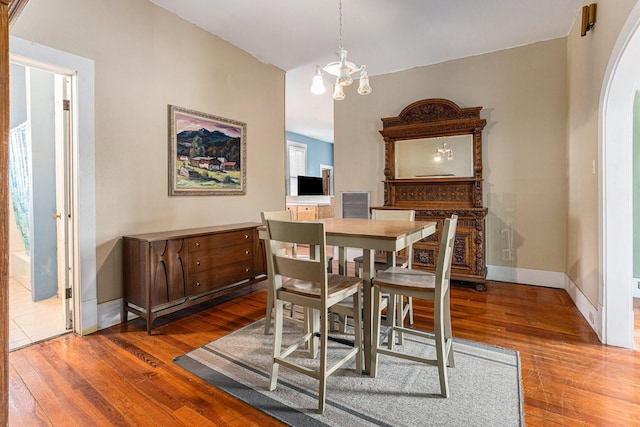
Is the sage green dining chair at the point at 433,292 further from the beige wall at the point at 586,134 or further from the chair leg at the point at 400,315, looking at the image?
the beige wall at the point at 586,134

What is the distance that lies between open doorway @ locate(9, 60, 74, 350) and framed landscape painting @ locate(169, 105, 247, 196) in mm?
831

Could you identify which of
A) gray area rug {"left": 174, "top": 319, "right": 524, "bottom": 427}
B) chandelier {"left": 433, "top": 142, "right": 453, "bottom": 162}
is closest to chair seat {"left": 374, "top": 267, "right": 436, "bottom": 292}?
gray area rug {"left": 174, "top": 319, "right": 524, "bottom": 427}

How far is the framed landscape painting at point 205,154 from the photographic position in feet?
10.6

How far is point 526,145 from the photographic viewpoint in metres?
3.87

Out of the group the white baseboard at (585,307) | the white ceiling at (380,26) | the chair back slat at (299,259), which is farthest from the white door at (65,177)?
the white baseboard at (585,307)

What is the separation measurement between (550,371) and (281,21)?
3.51 meters

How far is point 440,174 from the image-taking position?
4312 mm

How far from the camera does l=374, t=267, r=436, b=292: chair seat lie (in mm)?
1826

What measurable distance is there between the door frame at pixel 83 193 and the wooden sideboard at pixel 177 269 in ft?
0.85

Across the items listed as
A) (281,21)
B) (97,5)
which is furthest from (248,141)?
(97,5)

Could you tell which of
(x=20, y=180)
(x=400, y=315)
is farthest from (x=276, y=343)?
(x=20, y=180)

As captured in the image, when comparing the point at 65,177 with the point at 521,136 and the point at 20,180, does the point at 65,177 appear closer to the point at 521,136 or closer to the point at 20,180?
the point at 20,180

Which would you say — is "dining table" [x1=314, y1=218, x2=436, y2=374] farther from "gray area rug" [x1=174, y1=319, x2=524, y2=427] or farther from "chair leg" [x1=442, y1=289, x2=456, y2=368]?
"chair leg" [x1=442, y1=289, x2=456, y2=368]

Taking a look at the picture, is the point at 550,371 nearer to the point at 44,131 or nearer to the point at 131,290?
the point at 131,290
